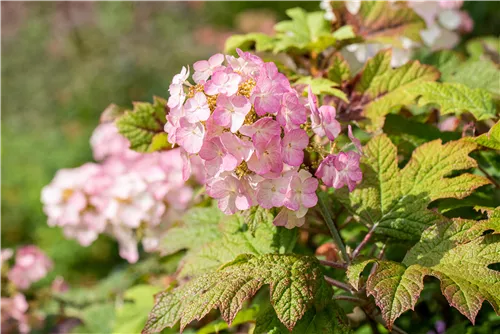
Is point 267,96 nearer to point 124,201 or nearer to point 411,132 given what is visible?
point 411,132

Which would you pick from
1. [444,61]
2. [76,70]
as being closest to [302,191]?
[444,61]

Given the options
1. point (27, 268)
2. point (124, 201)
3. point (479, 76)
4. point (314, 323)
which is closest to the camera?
point (314, 323)

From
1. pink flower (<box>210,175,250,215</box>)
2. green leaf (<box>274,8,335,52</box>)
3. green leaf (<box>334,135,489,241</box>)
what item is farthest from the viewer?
green leaf (<box>274,8,335,52</box>)

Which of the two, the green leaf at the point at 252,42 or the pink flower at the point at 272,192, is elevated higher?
the green leaf at the point at 252,42

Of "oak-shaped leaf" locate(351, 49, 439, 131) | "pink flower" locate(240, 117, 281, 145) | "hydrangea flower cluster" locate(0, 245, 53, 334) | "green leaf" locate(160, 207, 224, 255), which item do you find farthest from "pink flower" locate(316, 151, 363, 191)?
"hydrangea flower cluster" locate(0, 245, 53, 334)

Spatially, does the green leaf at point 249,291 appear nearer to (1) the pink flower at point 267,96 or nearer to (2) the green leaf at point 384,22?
(1) the pink flower at point 267,96

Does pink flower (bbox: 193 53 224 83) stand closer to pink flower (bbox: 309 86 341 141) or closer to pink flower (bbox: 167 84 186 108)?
pink flower (bbox: 167 84 186 108)

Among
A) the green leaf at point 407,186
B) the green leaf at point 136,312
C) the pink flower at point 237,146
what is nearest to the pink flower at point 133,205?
the green leaf at point 136,312
